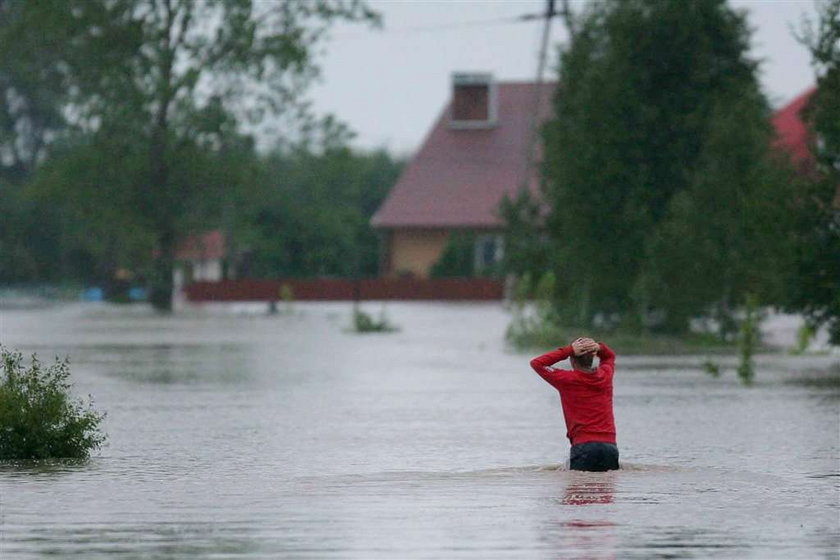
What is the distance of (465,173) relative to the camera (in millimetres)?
92625

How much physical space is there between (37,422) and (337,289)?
240ft

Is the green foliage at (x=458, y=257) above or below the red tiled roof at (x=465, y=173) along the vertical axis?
below

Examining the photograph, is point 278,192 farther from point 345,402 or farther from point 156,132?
point 345,402

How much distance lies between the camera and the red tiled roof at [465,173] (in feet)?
297

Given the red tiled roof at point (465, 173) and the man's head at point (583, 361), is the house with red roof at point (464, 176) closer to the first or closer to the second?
the red tiled roof at point (465, 173)

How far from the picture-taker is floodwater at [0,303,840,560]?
38.2 ft

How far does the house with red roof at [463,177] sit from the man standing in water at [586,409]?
72498mm

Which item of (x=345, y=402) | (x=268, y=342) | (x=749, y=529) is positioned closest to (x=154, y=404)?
(x=345, y=402)

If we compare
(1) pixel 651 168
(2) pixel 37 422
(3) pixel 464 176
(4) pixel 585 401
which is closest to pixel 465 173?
(3) pixel 464 176

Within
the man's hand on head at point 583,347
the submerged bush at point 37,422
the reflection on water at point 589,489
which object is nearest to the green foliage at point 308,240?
the submerged bush at point 37,422

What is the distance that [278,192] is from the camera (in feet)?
356

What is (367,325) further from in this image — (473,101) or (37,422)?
(473,101)

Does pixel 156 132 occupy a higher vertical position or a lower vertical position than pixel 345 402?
higher

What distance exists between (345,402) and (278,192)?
274 feet
